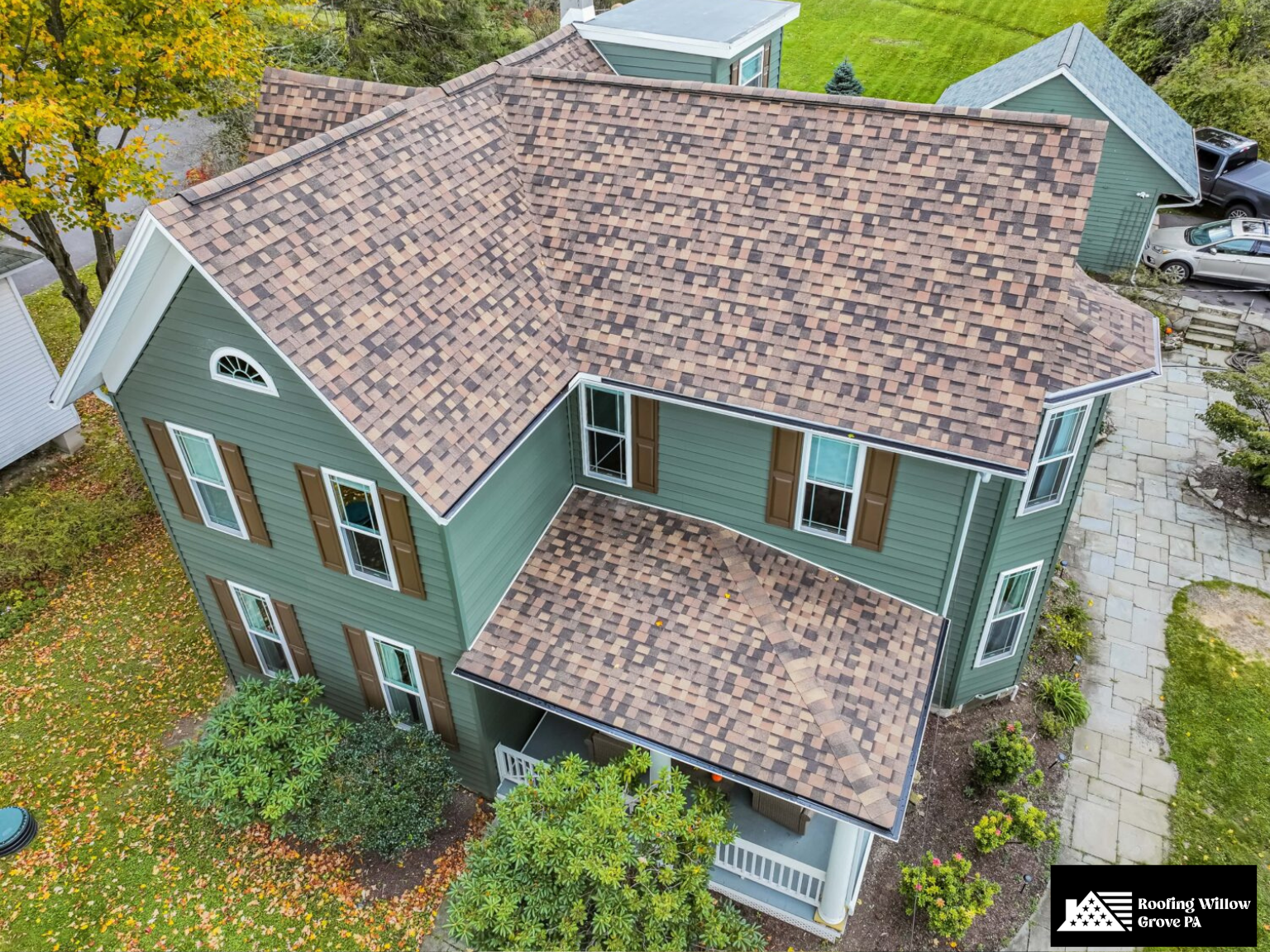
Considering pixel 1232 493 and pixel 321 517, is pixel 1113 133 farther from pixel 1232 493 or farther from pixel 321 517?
pixel 321 517

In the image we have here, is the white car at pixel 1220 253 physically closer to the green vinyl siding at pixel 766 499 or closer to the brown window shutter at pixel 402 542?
the green vinyl siding at pixel 766 499

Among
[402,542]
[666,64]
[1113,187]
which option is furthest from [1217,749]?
[1113,187]

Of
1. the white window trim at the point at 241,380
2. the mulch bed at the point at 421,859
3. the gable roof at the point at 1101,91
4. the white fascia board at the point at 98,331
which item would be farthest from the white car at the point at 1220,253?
the white fascia board at the point at 98,331

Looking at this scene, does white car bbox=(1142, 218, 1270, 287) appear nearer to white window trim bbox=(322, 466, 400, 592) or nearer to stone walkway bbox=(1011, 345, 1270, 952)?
stone walkway bbox=(1011, 345, 1270, 952)

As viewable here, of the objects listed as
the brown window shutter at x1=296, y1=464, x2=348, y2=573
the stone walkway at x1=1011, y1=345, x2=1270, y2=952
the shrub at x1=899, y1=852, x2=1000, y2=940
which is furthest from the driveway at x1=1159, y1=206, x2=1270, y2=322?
the brown window shutter at x1=296, y1=464, x2=348, y2=573

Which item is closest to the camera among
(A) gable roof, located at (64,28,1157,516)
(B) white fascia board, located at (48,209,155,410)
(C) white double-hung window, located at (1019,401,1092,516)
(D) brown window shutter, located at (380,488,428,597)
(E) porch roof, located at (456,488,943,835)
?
(B) white fascia board, located at (48,209,155,410)

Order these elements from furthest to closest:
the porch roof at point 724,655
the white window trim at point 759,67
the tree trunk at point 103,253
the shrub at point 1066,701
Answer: the tree trunk at point 103,253, the white window trim at point 759,67, the shrub at point 1066,701, the porch roof at point 724,655
